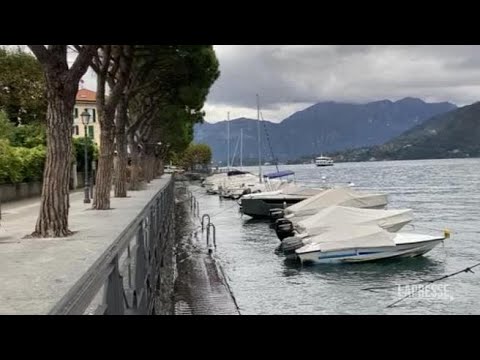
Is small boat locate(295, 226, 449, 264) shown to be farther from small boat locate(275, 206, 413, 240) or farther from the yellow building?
the yellow building

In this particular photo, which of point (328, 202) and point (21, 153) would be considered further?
point (21, 153)

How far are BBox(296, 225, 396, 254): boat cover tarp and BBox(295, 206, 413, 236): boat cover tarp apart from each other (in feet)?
1.36

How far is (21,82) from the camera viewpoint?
35.2 metres

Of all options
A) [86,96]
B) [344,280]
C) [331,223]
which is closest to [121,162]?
[331,223]

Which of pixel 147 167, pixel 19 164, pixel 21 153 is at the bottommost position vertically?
pixel 147 167

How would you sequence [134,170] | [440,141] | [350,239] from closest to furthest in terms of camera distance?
1. [350,239]
2. [134,170]
3. [440,141]

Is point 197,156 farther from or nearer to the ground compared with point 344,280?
A: farther from the ground

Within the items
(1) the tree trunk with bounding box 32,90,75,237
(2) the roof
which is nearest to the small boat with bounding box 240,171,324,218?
(1) the tree trunk with bounding box 32,90,75,237

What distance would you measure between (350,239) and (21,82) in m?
24.7

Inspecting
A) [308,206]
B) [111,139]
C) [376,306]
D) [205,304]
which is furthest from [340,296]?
[308,206]

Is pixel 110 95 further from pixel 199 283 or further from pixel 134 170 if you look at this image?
pixel 134 170

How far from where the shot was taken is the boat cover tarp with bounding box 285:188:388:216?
25906 millimetres
